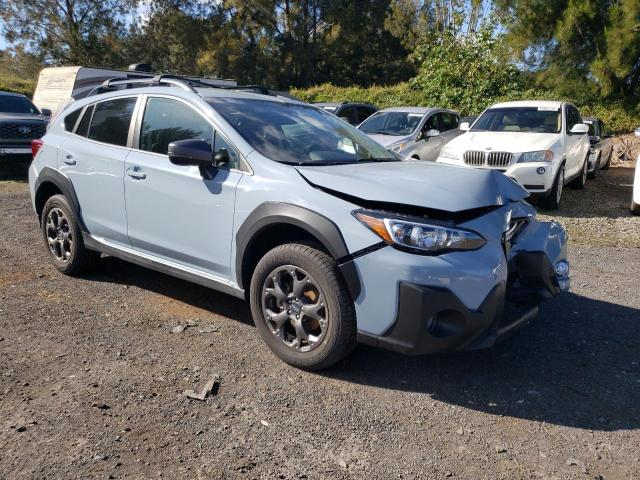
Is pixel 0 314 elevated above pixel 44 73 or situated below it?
below

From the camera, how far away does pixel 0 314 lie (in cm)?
430

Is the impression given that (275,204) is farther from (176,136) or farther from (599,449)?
(599,449)

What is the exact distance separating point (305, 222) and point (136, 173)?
5.55 ft

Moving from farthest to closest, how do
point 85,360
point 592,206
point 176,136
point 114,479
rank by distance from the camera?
point 592,206, point 176,136, point 85,360, point 114,479

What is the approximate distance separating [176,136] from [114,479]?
250 centimetres

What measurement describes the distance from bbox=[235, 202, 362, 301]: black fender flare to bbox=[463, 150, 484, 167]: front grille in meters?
6.16

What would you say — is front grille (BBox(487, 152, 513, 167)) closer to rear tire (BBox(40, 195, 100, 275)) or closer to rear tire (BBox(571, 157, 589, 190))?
rear tire (BBox(571, 157, 589, 190))

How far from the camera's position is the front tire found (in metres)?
3.19

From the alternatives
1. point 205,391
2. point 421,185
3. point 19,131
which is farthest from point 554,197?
point 19,131

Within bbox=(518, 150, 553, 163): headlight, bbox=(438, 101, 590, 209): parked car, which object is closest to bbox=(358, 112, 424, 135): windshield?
bbox=(438, 101, 590, 209): parked car

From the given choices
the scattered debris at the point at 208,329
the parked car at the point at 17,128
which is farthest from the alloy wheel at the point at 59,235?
the parked car at the point at 17,128

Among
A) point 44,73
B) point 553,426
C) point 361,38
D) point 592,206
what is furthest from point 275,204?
point 361,38

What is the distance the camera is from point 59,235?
17.1 feet

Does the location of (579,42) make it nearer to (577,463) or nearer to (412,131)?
(412,131)
